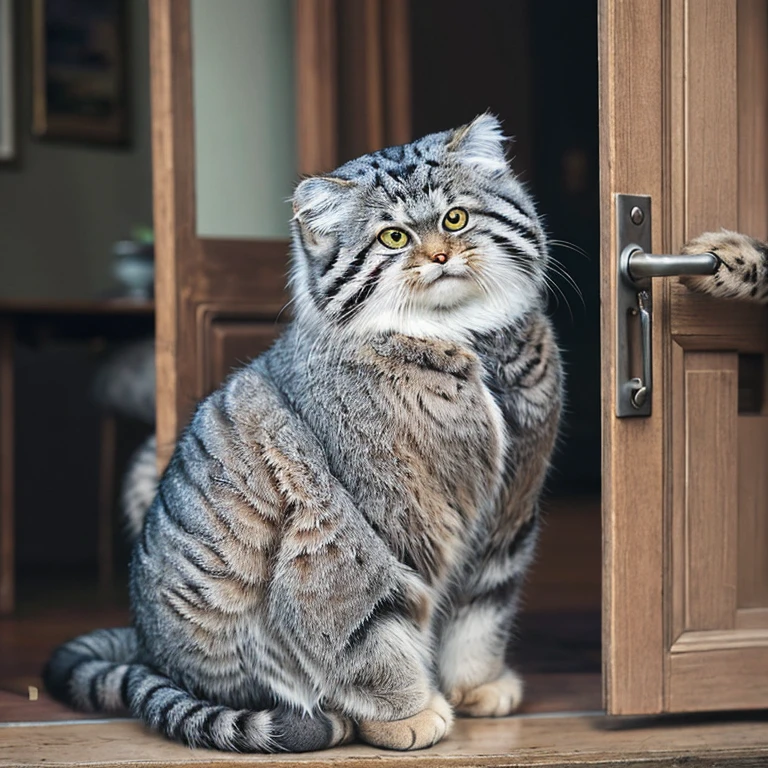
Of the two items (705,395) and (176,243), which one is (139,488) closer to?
(176,243)

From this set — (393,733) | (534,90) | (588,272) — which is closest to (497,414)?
(393,733)

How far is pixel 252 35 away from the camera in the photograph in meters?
2.70

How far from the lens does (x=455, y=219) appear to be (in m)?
1.68

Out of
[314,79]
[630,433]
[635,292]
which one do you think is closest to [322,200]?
[635,292]

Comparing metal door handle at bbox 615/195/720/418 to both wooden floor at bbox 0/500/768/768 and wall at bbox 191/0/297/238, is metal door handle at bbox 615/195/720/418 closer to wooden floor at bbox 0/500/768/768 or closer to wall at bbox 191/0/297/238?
wooden floor at bbox 0/500/768/768

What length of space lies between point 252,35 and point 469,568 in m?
1.61

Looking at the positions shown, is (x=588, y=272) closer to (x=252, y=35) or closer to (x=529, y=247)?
(x=252, y=35)

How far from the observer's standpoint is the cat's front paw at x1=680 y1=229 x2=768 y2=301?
5.65 feet

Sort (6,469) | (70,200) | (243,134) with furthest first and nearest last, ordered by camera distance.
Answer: (70,200)
(6,469)
(243,134)

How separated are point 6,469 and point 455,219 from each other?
2.13 m

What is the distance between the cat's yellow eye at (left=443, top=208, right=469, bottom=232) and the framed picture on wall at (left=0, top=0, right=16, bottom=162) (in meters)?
3.08

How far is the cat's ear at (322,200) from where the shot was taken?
169 centimetres

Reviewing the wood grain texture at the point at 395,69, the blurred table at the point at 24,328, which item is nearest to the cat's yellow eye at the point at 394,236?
the wood grain texture at the point at 395,69

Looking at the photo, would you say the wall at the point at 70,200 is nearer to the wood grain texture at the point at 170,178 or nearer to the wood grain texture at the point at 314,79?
the wood grain texture at the point at 314,79
